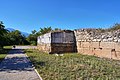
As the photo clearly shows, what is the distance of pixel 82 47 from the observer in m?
19.8

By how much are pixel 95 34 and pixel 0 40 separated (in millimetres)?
18935

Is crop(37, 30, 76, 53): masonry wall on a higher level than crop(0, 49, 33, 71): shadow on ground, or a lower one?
higher

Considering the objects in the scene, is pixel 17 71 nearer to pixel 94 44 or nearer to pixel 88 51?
pixel 94 44

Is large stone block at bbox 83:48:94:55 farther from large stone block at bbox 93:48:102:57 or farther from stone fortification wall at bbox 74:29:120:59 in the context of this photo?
large stone block at bbox 93:48:102:57

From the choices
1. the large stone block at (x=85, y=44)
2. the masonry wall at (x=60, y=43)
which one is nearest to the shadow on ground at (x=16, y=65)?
the large stone block at (x=85, y=44)

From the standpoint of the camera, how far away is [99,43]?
1631cm

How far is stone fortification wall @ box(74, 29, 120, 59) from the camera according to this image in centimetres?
1417

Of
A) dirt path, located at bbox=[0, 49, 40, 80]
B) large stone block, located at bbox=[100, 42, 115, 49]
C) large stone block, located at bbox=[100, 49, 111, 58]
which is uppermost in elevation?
large stone block, located at bbox=[100, 42, 115, 49]

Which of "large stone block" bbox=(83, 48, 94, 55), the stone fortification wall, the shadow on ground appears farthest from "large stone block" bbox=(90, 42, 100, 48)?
the shadow on ground

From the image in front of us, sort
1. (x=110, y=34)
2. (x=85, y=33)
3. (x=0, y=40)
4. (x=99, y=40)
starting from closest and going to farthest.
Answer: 1. (x=110, y=34)
2. (x=99, y=40)
3. (x=85, y=33)
4. (x=0, y=40)

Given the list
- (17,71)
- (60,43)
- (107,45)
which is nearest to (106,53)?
(107,45)

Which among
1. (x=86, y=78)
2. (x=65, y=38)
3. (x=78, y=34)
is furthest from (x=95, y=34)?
(x=86, y=78)

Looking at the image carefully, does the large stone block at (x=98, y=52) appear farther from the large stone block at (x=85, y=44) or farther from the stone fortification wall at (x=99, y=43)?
the large stone block at (x=85, y=44)

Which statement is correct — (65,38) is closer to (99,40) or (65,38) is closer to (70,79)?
(99,40)
